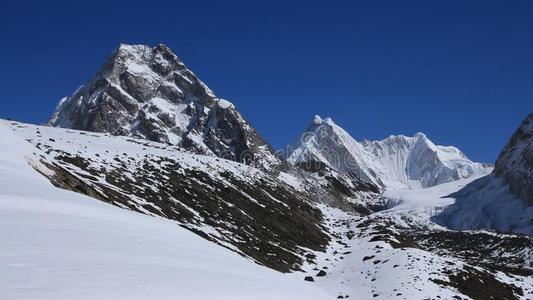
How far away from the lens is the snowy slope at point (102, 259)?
5840mm

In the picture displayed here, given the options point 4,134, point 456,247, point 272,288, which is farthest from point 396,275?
point 456,247

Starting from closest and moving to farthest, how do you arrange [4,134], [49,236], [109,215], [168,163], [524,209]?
[49,236] < [109,215] < [4,134] < [168,163] < [524,209]

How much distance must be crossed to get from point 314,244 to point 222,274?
65.8 m

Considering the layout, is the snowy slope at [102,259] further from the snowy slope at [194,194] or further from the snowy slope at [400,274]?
the snowy slope at [400,274]

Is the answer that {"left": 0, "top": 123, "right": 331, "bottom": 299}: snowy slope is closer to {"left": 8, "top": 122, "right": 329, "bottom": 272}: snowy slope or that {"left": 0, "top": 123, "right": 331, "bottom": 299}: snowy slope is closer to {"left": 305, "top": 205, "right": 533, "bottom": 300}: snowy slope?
{"left": 8, "top": 122, "right": 329, "bottom": 272}: snowy slope

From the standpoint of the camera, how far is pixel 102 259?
7.73 m

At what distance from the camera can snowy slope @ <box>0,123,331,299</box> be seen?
5.84 m

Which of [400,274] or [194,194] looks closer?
[400,274]

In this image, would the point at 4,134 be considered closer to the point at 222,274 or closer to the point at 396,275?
the point at 222,274

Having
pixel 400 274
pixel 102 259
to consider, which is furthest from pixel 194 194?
pixel 102 259

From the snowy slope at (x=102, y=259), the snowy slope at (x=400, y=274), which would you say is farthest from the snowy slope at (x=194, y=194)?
the snowy slope at (x=102, y=259)

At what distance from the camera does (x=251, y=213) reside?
249 feet

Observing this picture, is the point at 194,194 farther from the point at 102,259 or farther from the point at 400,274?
the point at 102,259

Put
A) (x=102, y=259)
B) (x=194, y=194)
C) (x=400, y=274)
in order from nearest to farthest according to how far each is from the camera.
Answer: (x=102, y=259), (x=400, y=274), (x=194, y=194)
